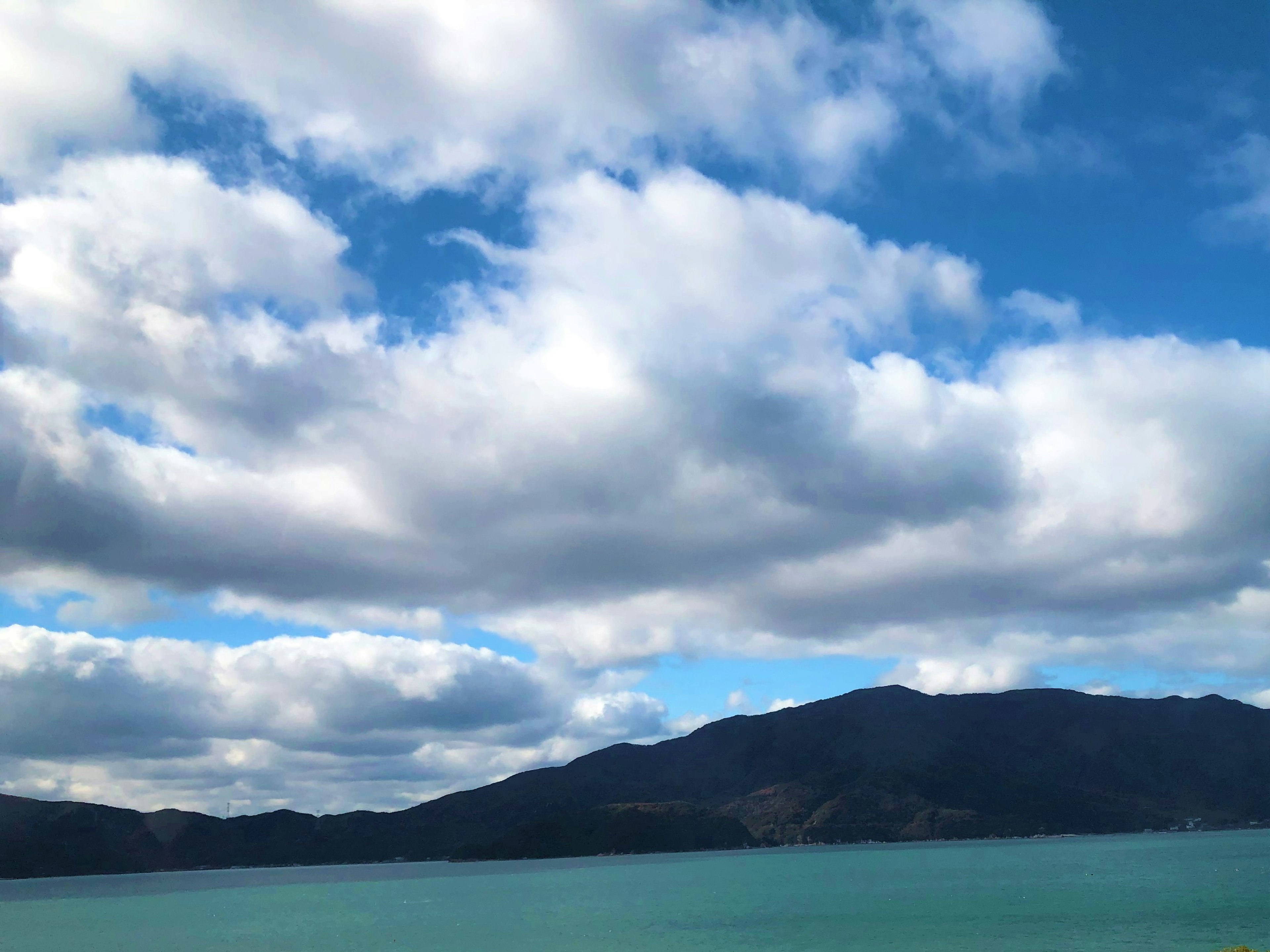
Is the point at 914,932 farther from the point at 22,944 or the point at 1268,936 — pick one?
the point at 22,944

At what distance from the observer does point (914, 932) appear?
138 meters

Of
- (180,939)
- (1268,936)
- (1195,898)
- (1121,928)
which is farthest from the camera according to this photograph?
(180,939)

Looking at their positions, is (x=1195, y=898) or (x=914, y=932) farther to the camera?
(x=1195, y=898)

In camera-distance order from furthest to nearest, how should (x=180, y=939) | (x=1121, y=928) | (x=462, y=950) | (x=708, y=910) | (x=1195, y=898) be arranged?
(x=708, y=910) → (x=180, y=939) → (x=1195, y=898) → (x=462, y=950) → (x=1121, y=928)

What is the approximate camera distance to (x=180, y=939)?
185 m

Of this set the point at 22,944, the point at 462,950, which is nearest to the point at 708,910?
the point at 462,950

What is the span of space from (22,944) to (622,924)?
370 ft

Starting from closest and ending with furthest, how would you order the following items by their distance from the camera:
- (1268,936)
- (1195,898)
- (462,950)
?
(1268,936), (462,950), (1195,898)

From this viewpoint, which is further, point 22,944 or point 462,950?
point 22,944

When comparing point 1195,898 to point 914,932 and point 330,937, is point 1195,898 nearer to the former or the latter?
point 914,932

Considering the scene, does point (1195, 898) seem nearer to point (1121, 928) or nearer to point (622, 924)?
point (1121, 928)

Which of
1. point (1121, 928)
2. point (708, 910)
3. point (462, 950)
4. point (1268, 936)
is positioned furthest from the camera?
point (708, 910)

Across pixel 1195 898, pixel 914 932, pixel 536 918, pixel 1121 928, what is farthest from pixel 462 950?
pixel 1195 898

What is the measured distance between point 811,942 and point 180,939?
388ft
